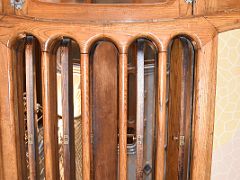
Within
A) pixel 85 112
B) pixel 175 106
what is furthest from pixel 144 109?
pixel 85 112

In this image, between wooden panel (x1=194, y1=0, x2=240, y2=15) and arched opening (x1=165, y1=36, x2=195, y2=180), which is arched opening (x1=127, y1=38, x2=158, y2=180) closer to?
arched opening (x1=165, y1=36, x2=195, y2=180)

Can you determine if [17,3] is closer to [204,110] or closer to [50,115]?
[50,115]

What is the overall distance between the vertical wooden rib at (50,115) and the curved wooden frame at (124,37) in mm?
47

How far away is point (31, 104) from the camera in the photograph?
3.07 feet

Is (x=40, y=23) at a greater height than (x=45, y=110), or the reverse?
(x=40, y=23)

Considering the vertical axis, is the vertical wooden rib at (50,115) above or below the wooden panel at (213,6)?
below

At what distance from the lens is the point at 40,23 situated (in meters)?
0.89

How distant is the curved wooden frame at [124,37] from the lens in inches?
34.0

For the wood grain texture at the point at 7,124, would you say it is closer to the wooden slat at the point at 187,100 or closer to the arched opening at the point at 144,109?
the arched opening at the point at 144,109

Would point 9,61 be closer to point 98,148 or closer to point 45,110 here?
point 45,110

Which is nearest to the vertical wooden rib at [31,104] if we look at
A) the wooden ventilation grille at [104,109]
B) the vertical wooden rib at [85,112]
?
the wooden ventilation grille at [104,109]

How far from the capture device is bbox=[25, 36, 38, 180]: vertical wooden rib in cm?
93

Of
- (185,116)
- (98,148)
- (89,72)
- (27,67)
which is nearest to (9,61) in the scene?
(27,67)

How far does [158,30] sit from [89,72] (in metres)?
0.18
